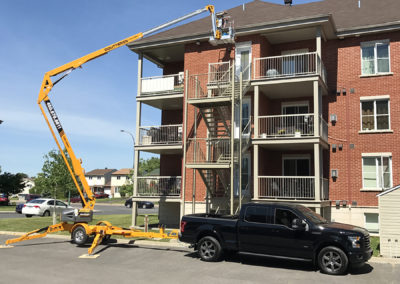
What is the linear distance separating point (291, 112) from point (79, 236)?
12550mm

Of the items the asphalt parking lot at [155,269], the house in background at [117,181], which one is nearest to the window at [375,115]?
the asphalt parking lot at [155,269]

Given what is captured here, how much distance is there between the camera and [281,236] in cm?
1091

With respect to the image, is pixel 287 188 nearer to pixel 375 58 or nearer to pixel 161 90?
pixel 375 58

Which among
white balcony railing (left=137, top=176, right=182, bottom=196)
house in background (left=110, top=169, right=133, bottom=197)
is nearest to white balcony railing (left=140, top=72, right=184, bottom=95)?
white balcony railing (left=137, top=176, right=182, bottom=196)

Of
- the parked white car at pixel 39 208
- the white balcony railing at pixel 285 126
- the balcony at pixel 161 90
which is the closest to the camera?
the white balcony railing at pixel 285 126

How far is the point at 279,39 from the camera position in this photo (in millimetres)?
20797

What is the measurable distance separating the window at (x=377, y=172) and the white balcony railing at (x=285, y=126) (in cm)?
323

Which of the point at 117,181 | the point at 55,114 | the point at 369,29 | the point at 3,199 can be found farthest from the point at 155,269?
the point at 117,181

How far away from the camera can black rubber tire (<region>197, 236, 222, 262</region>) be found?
11750mm

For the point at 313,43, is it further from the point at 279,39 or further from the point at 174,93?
the point at 174,93

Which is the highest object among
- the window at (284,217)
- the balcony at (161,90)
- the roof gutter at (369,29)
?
the roof gutter at (369,29)

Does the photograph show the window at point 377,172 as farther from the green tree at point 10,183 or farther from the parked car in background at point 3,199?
the parked car in background at point 3,199

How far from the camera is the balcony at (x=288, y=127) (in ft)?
60.3

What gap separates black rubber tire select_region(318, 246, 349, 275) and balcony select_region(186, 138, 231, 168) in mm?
7045
